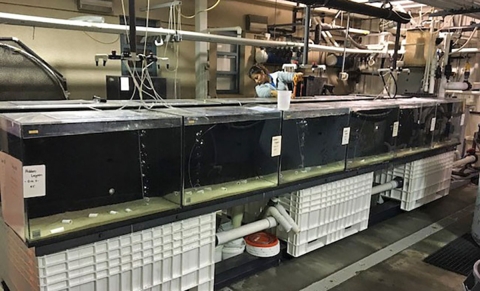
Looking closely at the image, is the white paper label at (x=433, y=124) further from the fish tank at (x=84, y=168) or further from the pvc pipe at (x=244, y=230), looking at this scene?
the fish tank at (x=84, y=168)

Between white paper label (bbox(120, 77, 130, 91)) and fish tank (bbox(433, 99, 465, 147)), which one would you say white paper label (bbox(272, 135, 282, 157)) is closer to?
white paper label (bbox(120, 77, 130, 91))

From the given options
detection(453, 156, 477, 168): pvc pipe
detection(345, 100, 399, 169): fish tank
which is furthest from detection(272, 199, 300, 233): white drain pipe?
detection(453, 156, 477, 168): pvc pipe

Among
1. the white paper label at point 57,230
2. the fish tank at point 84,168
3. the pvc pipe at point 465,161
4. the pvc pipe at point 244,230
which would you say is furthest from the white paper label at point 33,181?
the pvc pipe at point 465,161

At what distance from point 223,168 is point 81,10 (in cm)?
320

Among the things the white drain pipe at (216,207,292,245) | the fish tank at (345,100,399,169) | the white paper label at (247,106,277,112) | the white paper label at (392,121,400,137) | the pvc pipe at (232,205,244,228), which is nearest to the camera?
the white paper label at (247,106,277,112)

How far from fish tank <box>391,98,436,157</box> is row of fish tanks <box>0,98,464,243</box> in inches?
30.9

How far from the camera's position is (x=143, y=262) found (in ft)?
6.15

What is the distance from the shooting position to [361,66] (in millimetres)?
7152

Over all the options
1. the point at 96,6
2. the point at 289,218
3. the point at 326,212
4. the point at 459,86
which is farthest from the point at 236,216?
the point at 459,86

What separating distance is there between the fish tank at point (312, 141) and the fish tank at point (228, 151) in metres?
0.14

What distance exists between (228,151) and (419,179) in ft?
8.61

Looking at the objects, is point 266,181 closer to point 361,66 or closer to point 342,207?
point 342,207

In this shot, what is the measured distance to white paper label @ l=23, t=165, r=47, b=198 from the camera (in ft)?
4.88

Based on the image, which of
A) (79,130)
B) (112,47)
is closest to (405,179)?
(79,130)
